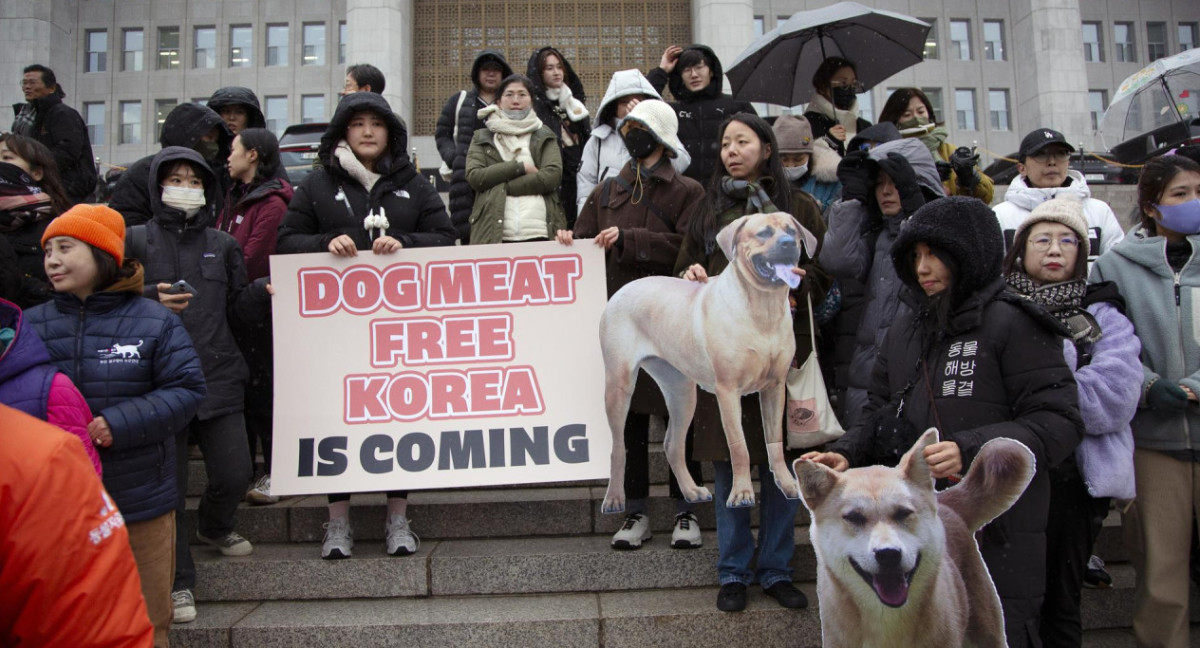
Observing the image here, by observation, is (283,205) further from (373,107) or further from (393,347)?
(393,347)

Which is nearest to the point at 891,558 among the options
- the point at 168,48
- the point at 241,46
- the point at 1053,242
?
the point at 1053,242

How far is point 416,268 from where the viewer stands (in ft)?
14.0

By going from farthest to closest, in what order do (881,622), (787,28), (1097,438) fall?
(787,28)
(1097,438)
(881,622)

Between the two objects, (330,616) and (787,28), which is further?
(787,28)

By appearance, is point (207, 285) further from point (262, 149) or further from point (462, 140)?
point (462, 140)

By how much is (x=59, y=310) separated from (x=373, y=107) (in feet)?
5.93

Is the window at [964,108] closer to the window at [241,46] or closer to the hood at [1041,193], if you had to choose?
the window at [241,46]

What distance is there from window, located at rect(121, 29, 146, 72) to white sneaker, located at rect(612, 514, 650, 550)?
34397mm

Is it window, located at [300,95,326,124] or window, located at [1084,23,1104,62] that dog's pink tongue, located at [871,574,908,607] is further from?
window, located at [1084,23,1104,62]

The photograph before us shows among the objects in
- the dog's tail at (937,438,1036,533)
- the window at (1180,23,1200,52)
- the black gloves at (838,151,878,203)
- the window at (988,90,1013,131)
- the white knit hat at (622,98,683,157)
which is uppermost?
the window at (1180,23,1200,52)

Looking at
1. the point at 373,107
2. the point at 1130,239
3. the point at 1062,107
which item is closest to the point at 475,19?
the point at 1062,107

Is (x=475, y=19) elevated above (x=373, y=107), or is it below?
above

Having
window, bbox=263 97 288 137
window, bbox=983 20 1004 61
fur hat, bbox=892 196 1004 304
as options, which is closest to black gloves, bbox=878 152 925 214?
fur hat, bbox=892 196 1004 304

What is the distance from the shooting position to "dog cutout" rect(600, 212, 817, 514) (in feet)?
11.4
